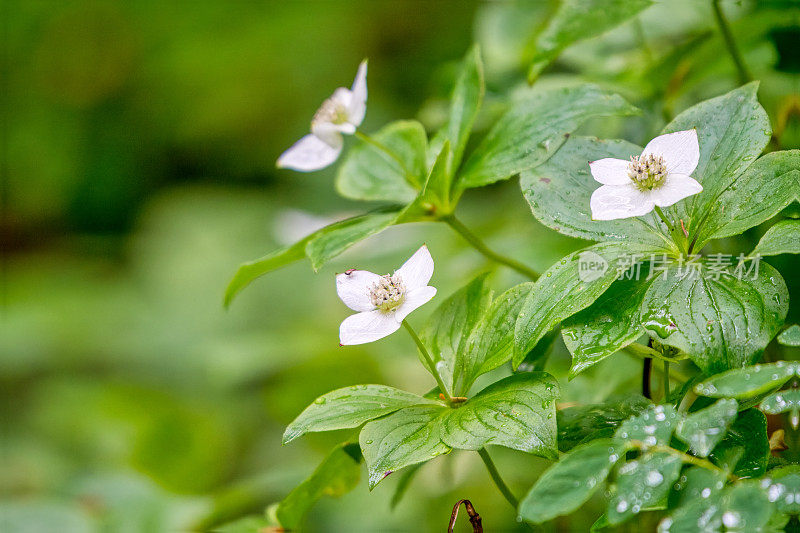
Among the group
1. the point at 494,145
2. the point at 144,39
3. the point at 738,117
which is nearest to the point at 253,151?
the point at 144,39

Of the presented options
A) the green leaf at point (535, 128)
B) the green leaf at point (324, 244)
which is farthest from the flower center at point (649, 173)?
the green leaf at point (324, 244)

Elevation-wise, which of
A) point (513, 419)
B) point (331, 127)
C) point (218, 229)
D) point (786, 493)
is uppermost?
point (218, 229)

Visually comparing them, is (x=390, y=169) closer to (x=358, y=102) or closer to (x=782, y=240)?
(x=358, y=102)

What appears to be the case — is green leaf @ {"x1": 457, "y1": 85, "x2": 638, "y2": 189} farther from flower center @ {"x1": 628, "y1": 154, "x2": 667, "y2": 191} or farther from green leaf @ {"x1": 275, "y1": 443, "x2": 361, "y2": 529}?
green leaf @ {"x1": 275, "y1": 443, "x2": 361, "y2": 529}

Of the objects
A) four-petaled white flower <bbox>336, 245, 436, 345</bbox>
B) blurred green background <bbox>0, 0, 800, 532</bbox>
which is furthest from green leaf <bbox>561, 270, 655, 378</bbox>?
blurred green background <bbox>0, 0, 800, 532</bbox>

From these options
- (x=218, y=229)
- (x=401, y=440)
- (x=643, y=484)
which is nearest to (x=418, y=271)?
(x=401, y=440)

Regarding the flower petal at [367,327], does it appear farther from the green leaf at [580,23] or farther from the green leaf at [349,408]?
the green leaf at [580,23]

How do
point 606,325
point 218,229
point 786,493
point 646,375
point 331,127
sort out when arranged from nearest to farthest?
point 786,493, point 606,325, point 646,375, point 331,127, point 218,229
